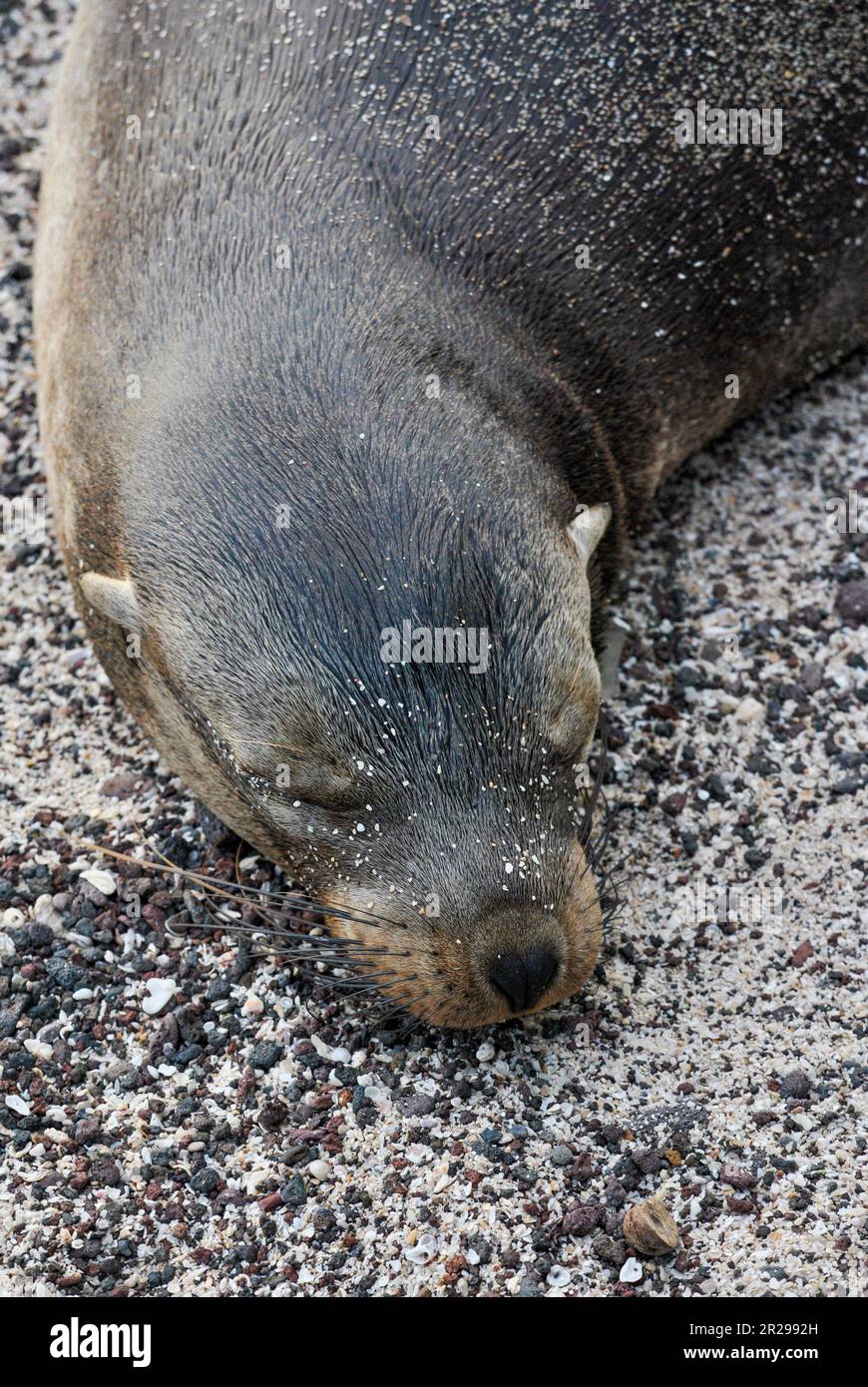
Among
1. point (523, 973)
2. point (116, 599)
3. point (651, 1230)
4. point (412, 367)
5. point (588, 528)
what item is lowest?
point (651, 1230)

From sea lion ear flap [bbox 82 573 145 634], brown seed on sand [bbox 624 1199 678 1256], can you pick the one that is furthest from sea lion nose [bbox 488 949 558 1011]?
sea lion ear flap [bbox 82 573 145 634]

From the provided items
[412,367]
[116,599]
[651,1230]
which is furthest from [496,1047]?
[412,367]

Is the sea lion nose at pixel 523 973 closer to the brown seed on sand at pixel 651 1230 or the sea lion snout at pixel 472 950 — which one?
the sea lion snout at pixel 472 950

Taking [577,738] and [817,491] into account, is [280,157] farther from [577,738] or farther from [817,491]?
[817,491]

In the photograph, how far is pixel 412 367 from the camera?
380 cm

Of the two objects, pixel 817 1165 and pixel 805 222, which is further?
pixel 805 222

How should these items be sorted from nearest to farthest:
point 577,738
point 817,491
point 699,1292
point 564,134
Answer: point 699,1292 < point 577,738 < point 564,134 < point 817,491

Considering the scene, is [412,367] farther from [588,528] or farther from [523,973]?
[523,973]

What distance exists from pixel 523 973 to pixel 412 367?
56.7 inches

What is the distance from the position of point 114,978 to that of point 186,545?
116 centimetres

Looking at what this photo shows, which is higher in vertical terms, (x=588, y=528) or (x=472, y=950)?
(x=588, y=528)

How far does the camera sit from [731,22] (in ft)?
15.4

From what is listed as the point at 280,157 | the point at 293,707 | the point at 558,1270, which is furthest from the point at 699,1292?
the point at 280,157

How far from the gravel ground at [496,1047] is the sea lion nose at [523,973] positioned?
418mm
